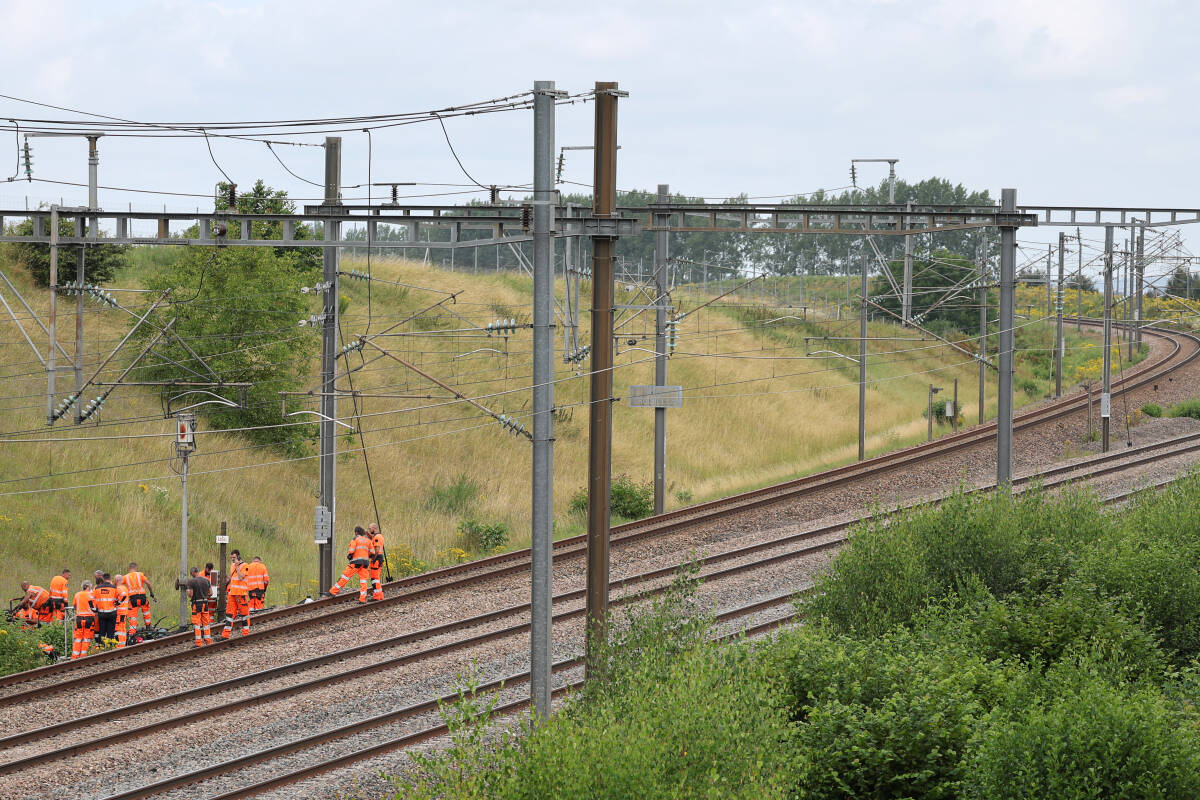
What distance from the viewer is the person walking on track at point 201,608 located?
19984mm

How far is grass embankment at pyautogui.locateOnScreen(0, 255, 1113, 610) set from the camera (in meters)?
27.4

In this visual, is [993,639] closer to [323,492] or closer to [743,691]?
[743,691]

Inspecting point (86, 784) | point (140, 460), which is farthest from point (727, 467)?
point (86, 784)

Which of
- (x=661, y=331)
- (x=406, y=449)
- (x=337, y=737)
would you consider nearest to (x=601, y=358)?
(x=337, y=737)

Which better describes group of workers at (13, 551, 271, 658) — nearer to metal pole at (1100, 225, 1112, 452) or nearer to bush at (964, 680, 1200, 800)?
bush at (964, 680, 1200, 800)

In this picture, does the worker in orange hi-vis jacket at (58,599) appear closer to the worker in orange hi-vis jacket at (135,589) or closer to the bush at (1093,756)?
the worker in orange hi-vis jacket at (135,589)

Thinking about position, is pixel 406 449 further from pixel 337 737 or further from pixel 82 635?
pixel 337 737

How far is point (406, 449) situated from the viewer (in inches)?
1419

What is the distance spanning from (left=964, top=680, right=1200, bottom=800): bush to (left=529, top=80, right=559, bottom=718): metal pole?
14.9 ft

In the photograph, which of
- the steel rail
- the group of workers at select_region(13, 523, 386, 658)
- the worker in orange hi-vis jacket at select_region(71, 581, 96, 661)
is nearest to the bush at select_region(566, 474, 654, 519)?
the group of workers at select_region(13, 523, 386, 658)

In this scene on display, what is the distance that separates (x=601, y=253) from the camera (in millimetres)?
14539

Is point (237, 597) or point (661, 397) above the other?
point (661, 397)

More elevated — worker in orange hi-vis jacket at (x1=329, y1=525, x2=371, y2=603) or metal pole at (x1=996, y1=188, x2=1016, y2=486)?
metal pole at (x1=996, y1=188, x2=1016, y2=486)

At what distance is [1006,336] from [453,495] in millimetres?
15462
